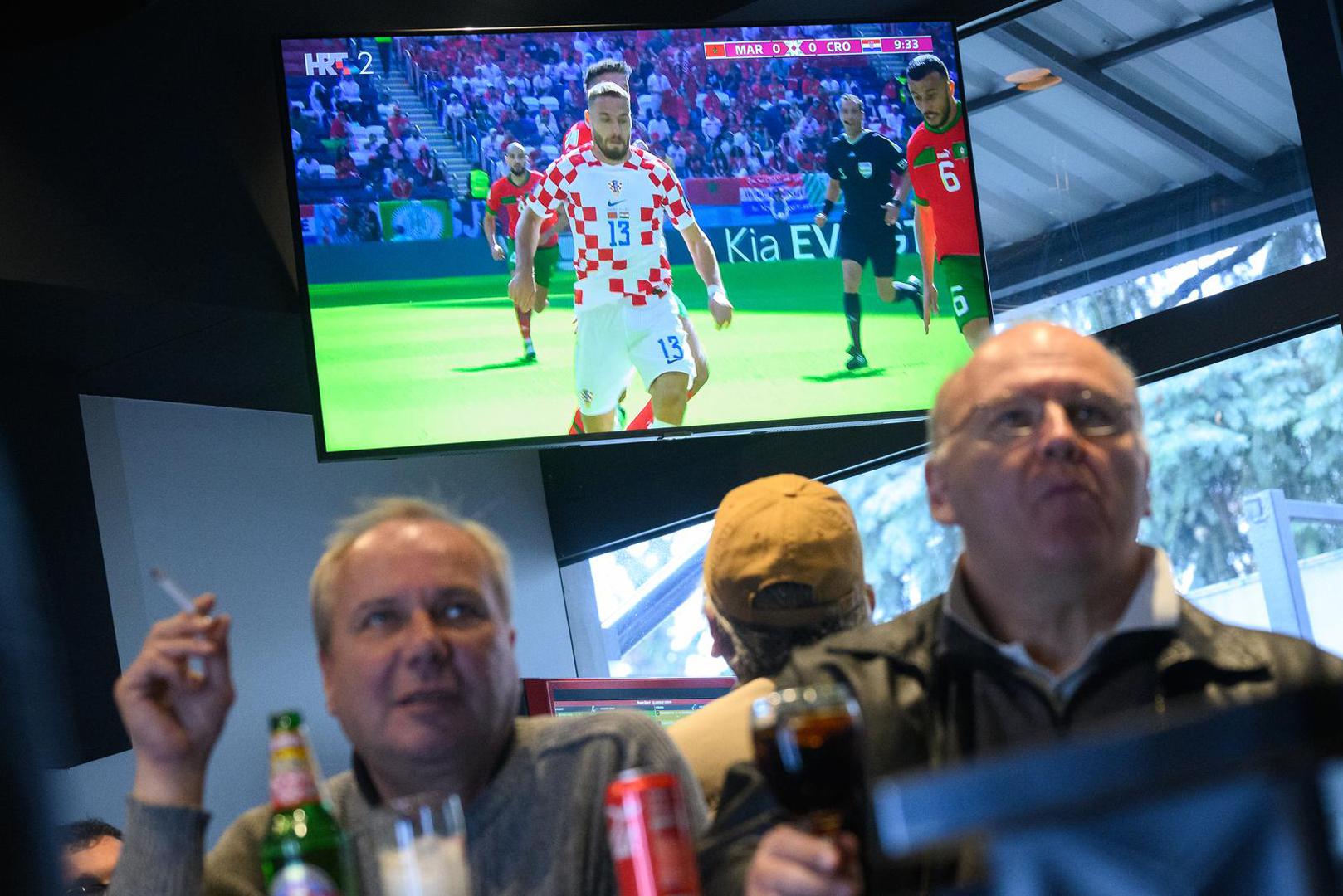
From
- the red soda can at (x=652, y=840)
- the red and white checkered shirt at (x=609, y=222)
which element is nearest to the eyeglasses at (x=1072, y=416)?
the red soda can at (x=652, y=840)

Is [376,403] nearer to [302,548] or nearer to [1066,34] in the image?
[302,548]

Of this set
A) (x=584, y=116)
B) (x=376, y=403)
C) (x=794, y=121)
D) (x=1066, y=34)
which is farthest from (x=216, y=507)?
(x=1066, y=34)

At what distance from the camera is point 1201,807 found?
2.57ft

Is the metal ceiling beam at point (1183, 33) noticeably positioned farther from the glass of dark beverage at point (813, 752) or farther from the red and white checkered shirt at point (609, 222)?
the glass of dark beverage at point (813, 752)

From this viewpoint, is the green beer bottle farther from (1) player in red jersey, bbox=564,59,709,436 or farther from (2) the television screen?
(2) the television screen

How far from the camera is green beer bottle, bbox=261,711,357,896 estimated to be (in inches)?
60.5

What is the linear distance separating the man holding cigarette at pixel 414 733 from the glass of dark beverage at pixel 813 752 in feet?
1.81

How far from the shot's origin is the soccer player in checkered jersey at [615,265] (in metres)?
4.67

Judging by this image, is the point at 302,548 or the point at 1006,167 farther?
the point at 302,548

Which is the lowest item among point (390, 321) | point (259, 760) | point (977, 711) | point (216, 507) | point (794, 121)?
point (259, 760)

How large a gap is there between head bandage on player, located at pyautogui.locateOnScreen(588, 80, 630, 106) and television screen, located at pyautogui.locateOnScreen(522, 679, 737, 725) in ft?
6.29

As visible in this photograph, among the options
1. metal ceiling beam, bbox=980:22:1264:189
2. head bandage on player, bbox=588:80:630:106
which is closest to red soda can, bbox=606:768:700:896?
head bandage on player, bbox=588:80:630:106

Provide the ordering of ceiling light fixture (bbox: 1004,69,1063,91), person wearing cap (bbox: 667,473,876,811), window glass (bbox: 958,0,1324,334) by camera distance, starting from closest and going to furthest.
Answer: person wearing cap (bbox: 667,473,876,811) < window glass (bbox: 958,0,1324,334) < ceiling light fixture (bbox: 1004,69,1063,91)

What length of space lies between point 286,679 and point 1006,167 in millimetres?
3186
